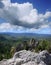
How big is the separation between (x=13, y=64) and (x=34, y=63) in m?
1.85

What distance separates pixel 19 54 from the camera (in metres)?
17.6

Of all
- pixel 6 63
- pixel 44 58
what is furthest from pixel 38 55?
pixel 6 63

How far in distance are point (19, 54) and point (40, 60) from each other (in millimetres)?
2374

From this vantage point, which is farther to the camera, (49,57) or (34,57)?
(49,57)

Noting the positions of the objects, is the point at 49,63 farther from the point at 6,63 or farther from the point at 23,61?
the point at 6,63

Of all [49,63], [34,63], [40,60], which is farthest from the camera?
[49,63]

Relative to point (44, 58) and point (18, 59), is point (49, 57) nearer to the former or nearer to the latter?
point (44, 58)

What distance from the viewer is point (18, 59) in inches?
643

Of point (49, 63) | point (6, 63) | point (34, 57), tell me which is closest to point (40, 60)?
point (34, 57)

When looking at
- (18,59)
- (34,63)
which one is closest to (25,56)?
(18,59)

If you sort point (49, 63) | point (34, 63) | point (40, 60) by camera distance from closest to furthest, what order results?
point (34, 63), point (40, 60), point (49, 63)

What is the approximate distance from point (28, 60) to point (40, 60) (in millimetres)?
1051

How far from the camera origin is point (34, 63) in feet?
49.5

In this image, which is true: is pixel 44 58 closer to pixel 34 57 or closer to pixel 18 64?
pixel 34 57
